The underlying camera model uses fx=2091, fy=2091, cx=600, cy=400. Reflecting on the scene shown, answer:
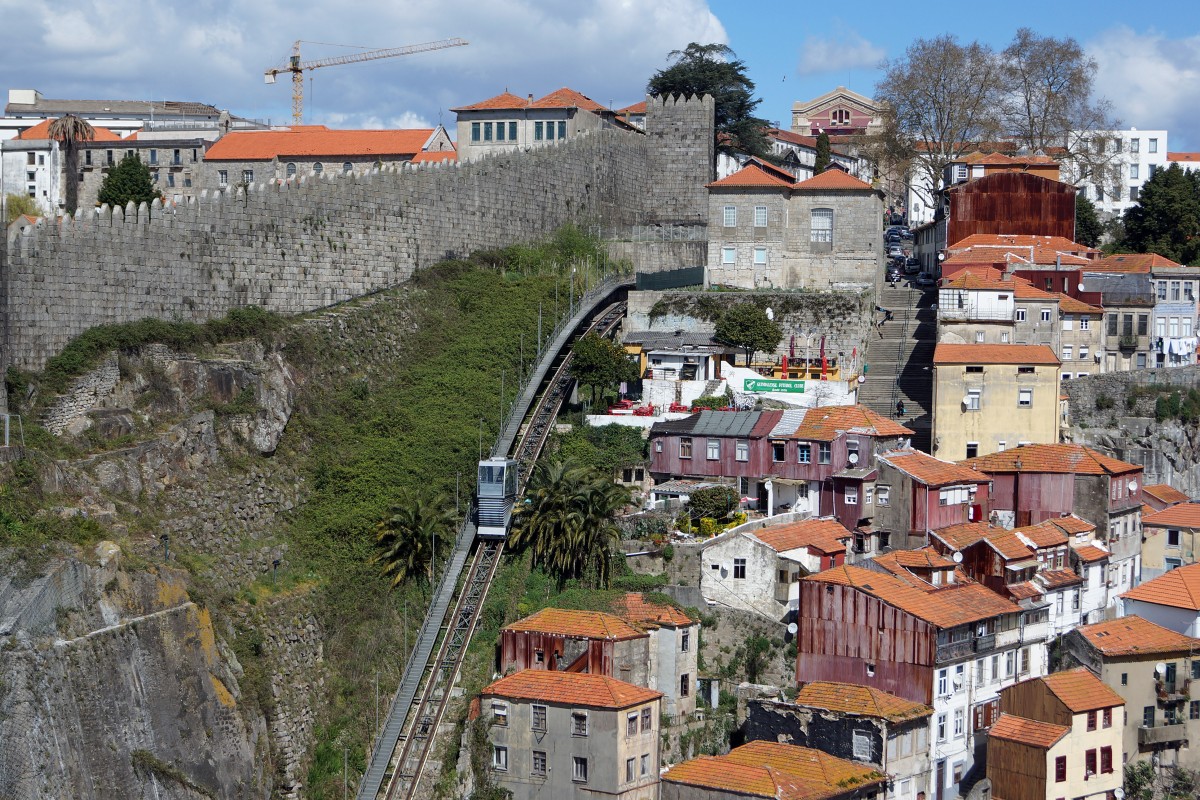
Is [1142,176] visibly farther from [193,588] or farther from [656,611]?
[193,588]

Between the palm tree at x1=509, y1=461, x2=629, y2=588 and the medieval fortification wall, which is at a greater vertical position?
the medieval fortification wall

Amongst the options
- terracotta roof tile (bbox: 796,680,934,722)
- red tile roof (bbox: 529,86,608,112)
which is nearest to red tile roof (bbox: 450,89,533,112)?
red tile roof (bbox: 529,86,608,112)

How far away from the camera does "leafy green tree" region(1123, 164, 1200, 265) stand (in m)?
68.2

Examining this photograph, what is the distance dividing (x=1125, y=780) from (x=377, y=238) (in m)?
24.0

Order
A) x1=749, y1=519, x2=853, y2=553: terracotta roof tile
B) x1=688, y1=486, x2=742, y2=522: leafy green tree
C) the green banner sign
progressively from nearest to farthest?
1. x1=749, y1=519, x2=853, y2=553: terracotta roof tile
2. x1=688, y1=486, x2=742, y2=522: leafy green tree
3. the green banner sign

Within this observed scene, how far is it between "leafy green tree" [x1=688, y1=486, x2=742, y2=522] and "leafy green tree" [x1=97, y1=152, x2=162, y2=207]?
24.8 metres

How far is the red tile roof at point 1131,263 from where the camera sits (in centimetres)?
6034

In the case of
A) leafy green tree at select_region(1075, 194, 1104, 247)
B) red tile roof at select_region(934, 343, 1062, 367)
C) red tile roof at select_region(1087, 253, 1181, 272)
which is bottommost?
red tile roof at select_region(934, 343, 1062, 367)

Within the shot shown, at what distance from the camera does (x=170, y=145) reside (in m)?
74.5

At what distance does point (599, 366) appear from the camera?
53562mm

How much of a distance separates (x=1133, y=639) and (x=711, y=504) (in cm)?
963

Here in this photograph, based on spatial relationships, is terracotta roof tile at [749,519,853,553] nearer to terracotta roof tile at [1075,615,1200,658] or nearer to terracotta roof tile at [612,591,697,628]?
terracotta roof tile at [612,591,697,628]

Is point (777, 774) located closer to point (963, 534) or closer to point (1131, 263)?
point (963, 534)

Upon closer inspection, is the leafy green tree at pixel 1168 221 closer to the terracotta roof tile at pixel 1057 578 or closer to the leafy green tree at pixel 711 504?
the terracotta roof tile at pixel 1057 578
